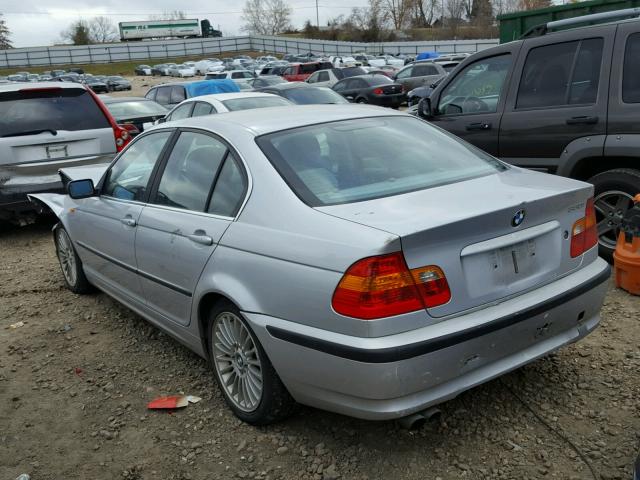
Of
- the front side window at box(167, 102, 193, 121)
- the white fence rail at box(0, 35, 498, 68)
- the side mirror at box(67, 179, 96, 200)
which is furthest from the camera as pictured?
the white fence rail at box(0, 35, 498, 68)

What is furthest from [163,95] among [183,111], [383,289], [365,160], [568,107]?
[383,289]

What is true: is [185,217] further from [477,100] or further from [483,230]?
[477,100]

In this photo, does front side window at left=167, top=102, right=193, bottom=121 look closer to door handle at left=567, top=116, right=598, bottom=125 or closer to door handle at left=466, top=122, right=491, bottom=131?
door handle at left=466, top=122, right=491, bottom=131

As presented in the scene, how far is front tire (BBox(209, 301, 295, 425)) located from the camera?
304 cm

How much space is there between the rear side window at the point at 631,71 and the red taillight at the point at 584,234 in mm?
2093

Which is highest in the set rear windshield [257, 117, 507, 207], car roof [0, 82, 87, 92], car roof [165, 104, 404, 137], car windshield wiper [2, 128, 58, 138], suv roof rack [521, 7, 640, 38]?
suv roof rack [521, 7, 640, 38]

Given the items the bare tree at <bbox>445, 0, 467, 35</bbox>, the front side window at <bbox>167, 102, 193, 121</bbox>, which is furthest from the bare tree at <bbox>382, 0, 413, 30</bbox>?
the front side window at <bbox>167, 102, 193, 121</bbox>

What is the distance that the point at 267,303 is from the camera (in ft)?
9.41

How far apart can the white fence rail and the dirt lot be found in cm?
6885

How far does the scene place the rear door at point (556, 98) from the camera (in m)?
5.09

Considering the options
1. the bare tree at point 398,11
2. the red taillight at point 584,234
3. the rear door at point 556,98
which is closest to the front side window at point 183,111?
the rear door at point 556,98

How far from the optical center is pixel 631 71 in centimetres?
489

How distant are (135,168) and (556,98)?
3.55 m

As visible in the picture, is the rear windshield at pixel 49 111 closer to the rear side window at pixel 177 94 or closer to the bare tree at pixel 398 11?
the rear side window at pixel 177 94
